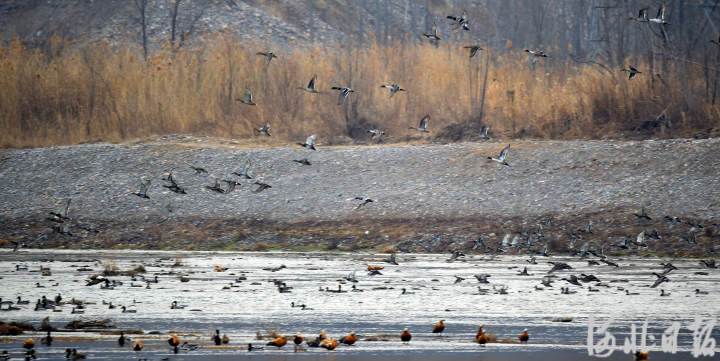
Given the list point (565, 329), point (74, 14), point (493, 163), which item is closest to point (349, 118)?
point (493, 163)

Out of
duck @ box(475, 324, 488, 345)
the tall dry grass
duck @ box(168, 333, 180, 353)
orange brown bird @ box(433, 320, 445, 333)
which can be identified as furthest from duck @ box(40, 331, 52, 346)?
the tall dry grass

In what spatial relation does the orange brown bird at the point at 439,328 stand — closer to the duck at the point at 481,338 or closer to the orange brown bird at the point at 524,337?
the duck at the point at 481,338

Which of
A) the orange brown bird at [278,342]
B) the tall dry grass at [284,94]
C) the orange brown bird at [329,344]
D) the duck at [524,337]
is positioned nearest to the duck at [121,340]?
the orange brown bird at [278,342]

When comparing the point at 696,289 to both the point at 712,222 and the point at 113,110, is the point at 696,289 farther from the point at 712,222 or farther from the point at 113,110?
the point at 113,110

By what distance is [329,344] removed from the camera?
10031 mm

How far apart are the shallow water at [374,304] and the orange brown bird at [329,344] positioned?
0.10 meters

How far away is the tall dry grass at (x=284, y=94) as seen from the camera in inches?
1203

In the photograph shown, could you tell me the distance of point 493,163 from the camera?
1025 inches

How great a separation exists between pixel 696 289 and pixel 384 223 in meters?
9.74

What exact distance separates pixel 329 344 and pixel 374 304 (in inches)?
143

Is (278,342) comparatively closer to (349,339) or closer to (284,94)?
(349,339)

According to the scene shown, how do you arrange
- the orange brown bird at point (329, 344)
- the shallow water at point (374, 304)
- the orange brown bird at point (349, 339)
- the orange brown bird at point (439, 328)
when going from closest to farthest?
1. the orange brown bird at point (329, 344)
2. the shallow water at point (374, 304)
3. the orange brown bird at point (349, 339)
4. the orange brown bird at point (439, 328)

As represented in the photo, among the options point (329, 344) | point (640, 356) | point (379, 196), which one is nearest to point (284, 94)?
point (379, 196)

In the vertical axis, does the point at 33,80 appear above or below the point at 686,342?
above
